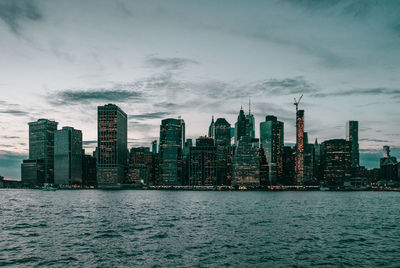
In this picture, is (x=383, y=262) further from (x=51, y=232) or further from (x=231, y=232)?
(x=51, y=232)

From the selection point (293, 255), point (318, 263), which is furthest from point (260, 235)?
point (318, 263)

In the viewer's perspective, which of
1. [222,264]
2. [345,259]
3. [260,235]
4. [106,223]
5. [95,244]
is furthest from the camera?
[106,223]

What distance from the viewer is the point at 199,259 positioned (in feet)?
151

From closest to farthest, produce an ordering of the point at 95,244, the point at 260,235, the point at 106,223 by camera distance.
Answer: the point at 95,244 < the point at 260,235 < the point at 106,223

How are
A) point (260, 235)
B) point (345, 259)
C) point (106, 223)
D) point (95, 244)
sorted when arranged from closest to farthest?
point (345, 259) < point (95, 244) < point (260, 235) < point (106, 223)

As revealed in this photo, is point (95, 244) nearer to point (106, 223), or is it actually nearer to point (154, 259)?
point (154, 259)

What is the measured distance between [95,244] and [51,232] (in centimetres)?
1588

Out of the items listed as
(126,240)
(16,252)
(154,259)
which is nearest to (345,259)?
(154,259)

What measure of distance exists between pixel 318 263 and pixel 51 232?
150ft

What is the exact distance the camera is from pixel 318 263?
4519 centimetres

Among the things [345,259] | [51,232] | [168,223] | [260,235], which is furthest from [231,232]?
[51,232]

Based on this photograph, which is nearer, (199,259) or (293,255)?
(199,259)

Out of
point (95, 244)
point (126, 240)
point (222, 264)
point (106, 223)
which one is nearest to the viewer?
point (222, 264)

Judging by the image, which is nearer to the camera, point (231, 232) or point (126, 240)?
point (126, 240)
